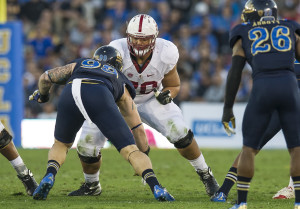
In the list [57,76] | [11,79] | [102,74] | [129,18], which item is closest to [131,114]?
[102,74]

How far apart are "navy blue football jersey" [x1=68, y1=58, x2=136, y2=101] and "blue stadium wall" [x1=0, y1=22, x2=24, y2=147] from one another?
274 inches

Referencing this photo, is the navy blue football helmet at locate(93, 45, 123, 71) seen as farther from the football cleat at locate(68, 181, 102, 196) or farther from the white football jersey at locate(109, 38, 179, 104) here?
the football cleat at locate(68, 181, 102, 196)

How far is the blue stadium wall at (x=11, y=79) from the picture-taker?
1312 centimetres

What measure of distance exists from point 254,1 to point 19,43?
8.26 metres

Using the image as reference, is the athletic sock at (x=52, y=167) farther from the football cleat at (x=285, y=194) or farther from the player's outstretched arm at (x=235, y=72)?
the football cleat at (x=285, y=194)

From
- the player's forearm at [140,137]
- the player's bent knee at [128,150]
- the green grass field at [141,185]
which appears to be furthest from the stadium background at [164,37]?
the player's bent knee at [128,150]

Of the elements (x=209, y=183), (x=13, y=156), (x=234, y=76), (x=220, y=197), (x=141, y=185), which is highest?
(x=234, y=76)

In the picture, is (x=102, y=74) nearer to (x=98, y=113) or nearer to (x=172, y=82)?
(x=98, y=113)

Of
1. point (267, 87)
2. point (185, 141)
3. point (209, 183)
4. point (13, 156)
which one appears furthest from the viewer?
point (209, 183)

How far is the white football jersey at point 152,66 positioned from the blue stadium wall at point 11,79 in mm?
6138

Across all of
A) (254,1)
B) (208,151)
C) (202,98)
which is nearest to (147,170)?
(254,1)

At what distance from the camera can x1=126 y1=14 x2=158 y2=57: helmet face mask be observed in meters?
7.14

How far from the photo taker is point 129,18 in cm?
1658

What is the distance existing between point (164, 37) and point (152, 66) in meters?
8.64
